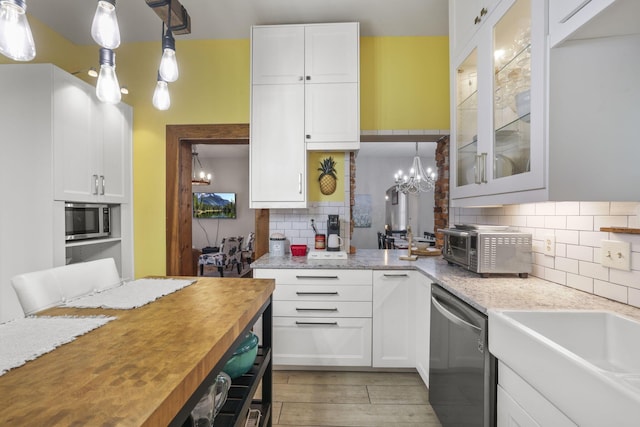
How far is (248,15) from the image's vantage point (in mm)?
2623

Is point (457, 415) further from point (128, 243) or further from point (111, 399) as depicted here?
point (128, 243)

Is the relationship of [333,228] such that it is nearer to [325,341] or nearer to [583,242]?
[325,341]

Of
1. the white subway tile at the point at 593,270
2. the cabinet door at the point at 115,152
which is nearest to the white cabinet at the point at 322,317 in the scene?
the white subway tile at the point at 593,270

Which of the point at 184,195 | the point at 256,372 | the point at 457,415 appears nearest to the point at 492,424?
the point at 457,415

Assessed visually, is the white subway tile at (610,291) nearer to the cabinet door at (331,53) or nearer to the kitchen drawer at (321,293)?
the kitchen drawer at (321,293)

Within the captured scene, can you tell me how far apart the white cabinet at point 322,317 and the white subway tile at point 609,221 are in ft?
4.52

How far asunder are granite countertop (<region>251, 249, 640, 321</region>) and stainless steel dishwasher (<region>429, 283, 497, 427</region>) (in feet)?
0.22

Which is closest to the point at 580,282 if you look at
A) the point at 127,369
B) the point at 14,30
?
the point at 127,369

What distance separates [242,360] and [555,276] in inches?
65.8

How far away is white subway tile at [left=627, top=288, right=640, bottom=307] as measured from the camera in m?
1.25

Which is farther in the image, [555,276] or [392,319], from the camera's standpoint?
[392,319]

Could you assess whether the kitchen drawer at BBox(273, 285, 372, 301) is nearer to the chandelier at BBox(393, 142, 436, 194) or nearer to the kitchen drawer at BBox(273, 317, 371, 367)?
the kitchen drawer at BBox(273, 317, 371, 367)

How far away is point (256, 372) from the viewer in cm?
135

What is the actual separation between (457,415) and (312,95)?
2411mm
